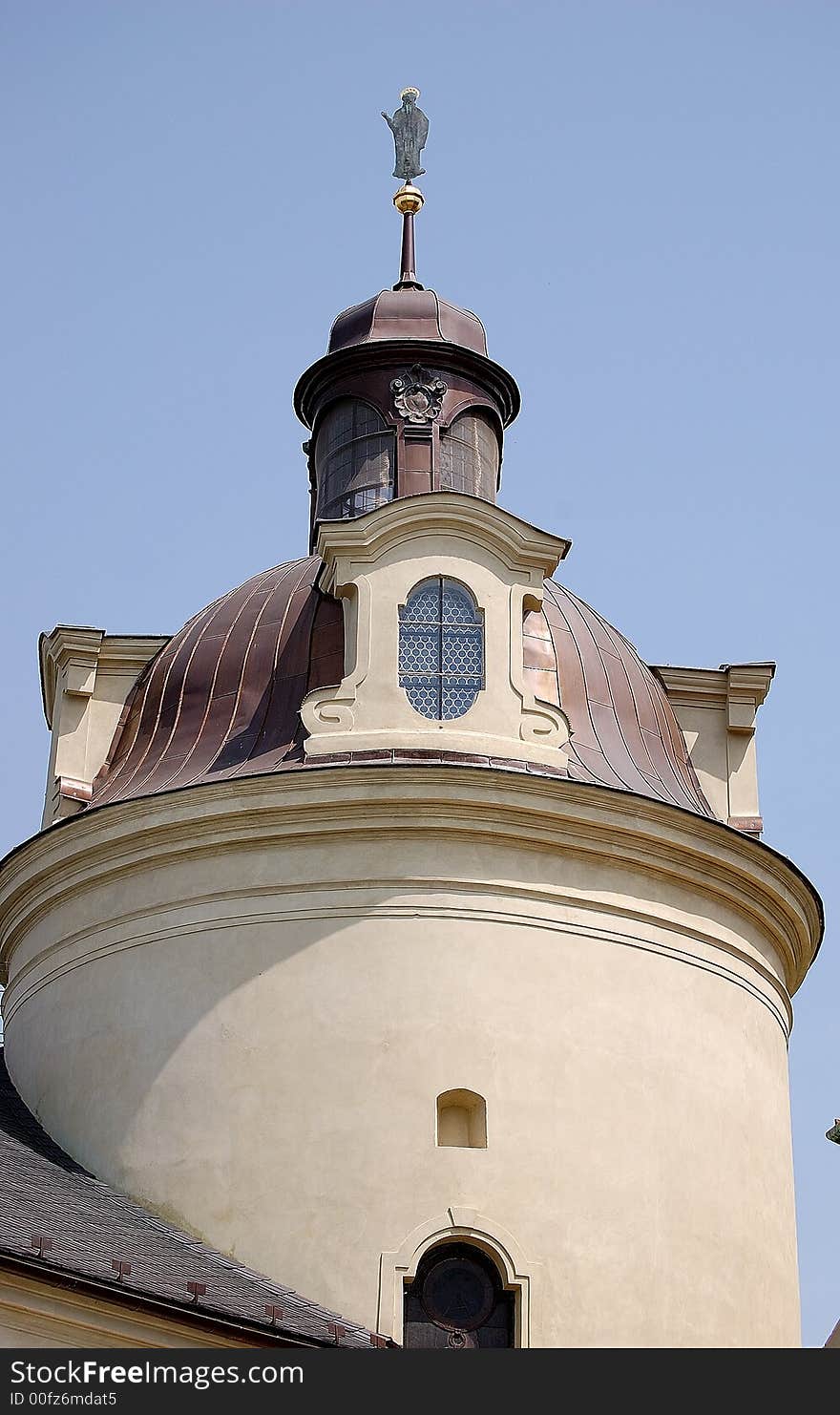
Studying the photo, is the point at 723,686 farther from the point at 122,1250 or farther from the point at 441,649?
the point at 122,1250

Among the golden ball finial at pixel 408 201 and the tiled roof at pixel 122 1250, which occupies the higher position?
the golden ball finial at pixel 408 201

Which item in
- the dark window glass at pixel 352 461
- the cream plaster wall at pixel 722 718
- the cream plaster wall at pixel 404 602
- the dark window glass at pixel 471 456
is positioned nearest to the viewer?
the cream plaster wall at pixel 404 602

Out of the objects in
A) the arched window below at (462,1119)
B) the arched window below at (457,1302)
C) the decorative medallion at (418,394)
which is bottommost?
the arched window below at (457,1302)

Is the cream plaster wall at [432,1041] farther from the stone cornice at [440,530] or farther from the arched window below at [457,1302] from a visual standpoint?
the stone cornice at [440,530]

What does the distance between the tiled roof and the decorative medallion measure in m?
8.79

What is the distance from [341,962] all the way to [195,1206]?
7.42 ft

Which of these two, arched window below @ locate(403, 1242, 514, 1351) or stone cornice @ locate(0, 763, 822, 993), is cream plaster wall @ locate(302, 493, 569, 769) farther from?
arched window below @ locate(403, 1242, 514, 1351)

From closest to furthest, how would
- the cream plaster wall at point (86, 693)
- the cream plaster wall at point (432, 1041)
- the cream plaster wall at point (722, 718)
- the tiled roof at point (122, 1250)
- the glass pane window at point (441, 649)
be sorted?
the tiled roof at point (122, 1250) < the cream plaster wall at point (432, 1041) < the glass pane window at point (441, 649) < the cream plaster wall at point (86, 693) < the cream plaster wall at point (722, 718)

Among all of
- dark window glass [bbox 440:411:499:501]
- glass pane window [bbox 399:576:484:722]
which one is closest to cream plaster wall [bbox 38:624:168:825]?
glass pane window [bbox 399:576:484:722]

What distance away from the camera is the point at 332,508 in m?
24.4

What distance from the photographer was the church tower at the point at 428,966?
1839cm

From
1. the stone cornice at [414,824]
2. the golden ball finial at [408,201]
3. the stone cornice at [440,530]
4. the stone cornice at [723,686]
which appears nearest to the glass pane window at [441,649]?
the stone cornice at [440,530]

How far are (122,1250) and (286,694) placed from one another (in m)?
5.56

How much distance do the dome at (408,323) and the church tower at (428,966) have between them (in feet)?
13.6
